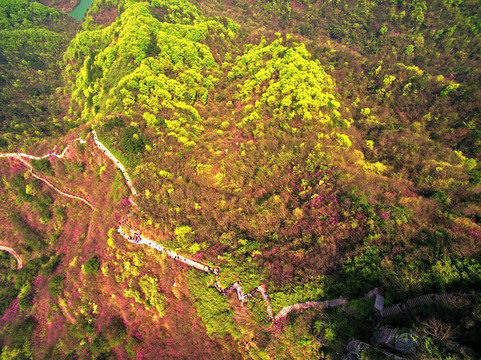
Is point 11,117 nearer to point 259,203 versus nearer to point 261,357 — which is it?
point 259,203

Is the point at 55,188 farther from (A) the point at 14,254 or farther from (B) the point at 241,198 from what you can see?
(B) the point at 241,198

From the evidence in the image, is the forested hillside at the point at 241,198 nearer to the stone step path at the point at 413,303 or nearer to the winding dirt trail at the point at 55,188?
the stone step path at the point at 413,303

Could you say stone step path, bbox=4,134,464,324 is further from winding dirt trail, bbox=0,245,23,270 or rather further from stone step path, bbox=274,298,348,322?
winding dirt trail, bbox=0,245,23,270

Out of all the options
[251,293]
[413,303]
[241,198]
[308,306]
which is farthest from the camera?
[241,198]

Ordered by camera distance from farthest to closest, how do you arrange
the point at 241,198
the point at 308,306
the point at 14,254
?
1. the point at 14,254
2. the point at 241,198
3. the point at 308,306

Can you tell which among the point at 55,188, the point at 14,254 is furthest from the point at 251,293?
the point at 14,254

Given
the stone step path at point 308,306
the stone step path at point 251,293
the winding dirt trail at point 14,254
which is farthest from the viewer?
the winding dirt trail at point 14,254

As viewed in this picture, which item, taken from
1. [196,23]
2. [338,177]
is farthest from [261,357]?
[196,23]

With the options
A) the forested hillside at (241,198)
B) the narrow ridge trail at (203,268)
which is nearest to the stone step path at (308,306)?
the narrow ridge trail at (203,268)

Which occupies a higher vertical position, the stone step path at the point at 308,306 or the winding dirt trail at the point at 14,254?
the stone step path at the point at 308,306
